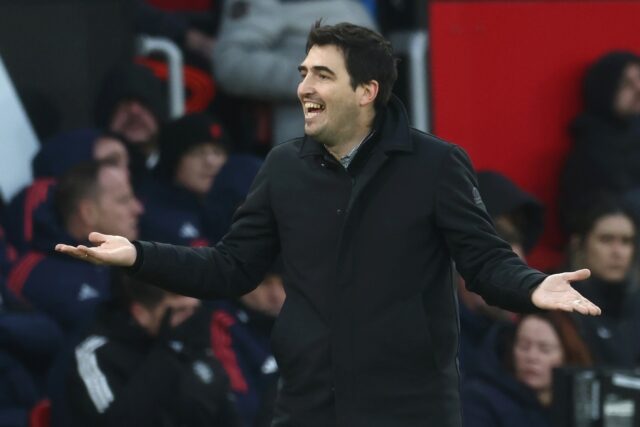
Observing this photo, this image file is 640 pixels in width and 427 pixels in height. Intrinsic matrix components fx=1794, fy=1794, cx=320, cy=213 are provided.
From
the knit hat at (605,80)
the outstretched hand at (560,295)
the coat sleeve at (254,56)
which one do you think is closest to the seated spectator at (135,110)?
the coat sleeve at (254,56)

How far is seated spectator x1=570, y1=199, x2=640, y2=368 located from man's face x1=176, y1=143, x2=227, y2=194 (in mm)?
1620

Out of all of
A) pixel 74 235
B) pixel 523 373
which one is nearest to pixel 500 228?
pixel 523 373

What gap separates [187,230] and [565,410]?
2110mm

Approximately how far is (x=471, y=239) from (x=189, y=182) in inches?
141

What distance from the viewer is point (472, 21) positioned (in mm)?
8461

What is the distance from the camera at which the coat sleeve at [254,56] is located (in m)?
8.18

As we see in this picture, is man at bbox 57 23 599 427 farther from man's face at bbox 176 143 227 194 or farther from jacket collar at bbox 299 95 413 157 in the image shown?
man's face at bbox 176 143 227 194

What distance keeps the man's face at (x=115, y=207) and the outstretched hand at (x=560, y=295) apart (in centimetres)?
296

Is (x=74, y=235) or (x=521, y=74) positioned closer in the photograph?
(x=74, y=235)

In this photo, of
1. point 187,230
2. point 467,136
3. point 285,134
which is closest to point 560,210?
point 467,136

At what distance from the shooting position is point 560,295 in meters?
4.16

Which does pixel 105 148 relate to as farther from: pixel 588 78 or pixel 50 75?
pixel 588 78

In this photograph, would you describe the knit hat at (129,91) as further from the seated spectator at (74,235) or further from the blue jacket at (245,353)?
the blue jacket at (245,353)

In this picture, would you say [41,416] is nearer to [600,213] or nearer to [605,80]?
[600,213]
